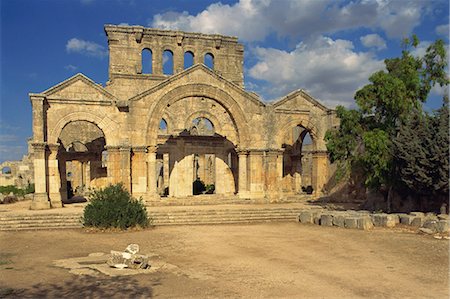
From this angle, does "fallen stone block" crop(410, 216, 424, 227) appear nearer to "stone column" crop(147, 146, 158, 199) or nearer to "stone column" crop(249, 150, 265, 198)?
"stone column" crop(249, 150, 265, 198)

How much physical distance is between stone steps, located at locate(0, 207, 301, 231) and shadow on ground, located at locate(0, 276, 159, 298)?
7.99 meters

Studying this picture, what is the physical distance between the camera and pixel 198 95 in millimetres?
20422

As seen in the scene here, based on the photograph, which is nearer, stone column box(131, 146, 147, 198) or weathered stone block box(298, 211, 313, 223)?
weathered stone block box(298, 211, 313, 223)

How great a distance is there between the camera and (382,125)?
15930 millimetres

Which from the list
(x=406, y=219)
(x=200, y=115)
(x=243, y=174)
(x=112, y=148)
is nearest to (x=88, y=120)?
(x=112, y=148)

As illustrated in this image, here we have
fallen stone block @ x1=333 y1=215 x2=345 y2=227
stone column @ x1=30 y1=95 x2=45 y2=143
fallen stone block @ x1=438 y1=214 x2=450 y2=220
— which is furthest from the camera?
stone column @ x1=30 y1=95 x2=45 y2=143

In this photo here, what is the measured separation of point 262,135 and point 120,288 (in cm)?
1556

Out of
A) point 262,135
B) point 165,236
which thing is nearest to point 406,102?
point 262,135

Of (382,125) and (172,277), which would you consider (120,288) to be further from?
(382,125)

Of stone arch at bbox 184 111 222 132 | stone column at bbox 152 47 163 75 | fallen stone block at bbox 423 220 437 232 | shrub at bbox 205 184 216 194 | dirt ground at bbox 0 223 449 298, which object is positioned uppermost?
stone column at bbox 152 47 163 75

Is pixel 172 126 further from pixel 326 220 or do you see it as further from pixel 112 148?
pixel 326 220

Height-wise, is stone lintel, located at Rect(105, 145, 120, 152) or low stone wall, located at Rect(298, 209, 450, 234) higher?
stone lintel, located at Rect(105, 145, 120, 152)

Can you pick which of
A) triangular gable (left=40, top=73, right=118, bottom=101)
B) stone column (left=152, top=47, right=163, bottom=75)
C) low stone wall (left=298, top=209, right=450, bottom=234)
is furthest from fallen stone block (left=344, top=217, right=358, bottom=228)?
stone column (left=152, top=47, right=163, bottom=75)

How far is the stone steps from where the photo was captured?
1431 centimetres
